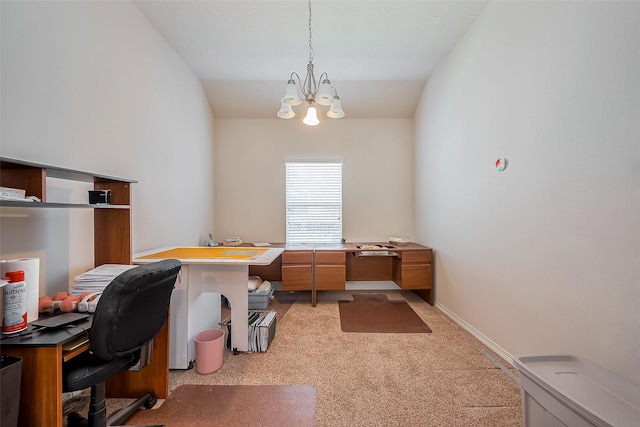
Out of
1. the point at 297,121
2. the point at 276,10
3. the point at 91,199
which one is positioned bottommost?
the point at 91,199

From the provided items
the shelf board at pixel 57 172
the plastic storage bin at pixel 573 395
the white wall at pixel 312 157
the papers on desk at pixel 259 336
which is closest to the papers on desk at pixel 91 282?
the shelf board at pixel 57 172

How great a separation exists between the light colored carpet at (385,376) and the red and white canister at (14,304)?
953mm

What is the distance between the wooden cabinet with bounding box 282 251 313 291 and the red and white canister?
7.74 feet

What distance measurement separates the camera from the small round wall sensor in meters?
2.03

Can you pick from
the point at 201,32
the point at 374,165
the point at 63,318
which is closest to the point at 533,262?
the point at 374,165

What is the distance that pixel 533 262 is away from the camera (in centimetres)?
176

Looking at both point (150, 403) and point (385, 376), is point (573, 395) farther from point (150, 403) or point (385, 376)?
point (150, 403)

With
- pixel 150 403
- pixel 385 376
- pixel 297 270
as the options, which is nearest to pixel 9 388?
pixel 150 403

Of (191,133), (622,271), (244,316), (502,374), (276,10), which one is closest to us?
(622,271)

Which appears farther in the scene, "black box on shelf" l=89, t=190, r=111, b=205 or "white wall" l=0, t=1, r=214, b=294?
"black box on shelf" l=89, t=190, r=111, b=205

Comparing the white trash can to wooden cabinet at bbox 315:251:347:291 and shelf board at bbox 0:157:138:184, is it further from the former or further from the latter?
wooden cabinet at bbox 315:251:347:291

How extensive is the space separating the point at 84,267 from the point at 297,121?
10.5 feet

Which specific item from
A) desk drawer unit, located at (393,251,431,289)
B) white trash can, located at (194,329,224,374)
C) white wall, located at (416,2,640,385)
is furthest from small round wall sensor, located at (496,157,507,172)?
white trash can, located at (194,329,224,374)

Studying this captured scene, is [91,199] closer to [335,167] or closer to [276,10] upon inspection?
[276,10]
